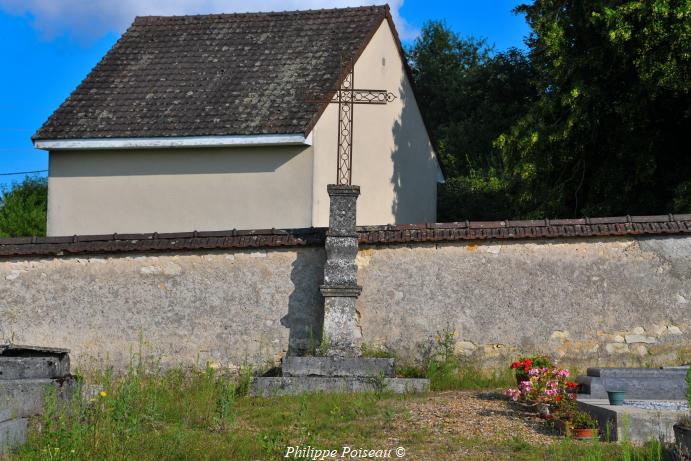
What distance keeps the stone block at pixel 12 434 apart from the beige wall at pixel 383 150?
8.91 metres

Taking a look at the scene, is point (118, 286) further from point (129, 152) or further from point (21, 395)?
point (129, 152)

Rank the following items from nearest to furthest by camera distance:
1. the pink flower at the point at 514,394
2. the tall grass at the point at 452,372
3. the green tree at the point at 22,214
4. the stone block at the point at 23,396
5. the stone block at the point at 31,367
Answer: the stone block at the point at 23,396, the stone block at the point at 31,367, the pink flower at the point at 514,394, the tall grass at the point at 452,372, the green tree at the point at 22,214

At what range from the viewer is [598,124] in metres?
17.8

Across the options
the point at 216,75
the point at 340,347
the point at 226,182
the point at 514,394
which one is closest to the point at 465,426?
the point at 514,394

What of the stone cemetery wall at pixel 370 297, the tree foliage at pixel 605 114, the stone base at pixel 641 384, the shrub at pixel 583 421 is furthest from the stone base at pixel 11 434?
the tree foliage at pixel 605 114

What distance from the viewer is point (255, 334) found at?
12836 mm

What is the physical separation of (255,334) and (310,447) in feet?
15.5

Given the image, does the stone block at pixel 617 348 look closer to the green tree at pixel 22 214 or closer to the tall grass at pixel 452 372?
the tall grass at pixel 452 372

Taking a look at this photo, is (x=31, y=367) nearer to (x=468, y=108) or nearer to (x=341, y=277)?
(x=341, y=277)

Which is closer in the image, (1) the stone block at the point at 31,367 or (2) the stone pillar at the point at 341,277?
(1) the stone block at the point at 31,367

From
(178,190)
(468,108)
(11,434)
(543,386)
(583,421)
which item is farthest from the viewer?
(468,108)

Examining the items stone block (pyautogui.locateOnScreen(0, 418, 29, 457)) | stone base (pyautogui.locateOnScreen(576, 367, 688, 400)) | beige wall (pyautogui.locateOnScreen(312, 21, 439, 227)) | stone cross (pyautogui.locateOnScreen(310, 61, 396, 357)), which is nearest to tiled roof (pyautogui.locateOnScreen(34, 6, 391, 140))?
beige wall (pyautogui.locateOnScreen(312, 21, 439, 227))

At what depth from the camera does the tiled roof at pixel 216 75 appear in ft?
57.4

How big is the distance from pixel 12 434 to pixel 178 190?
9887mm
